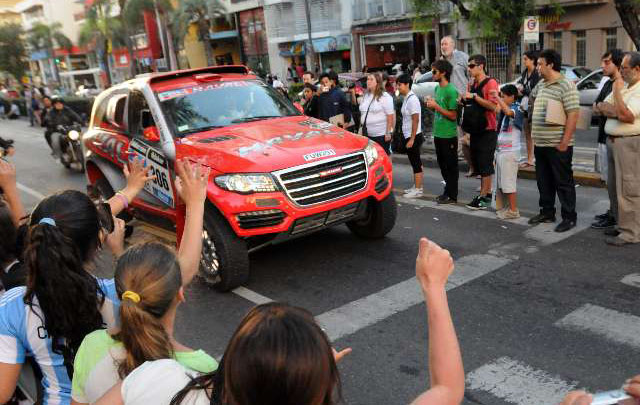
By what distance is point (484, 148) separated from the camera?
7.21 m

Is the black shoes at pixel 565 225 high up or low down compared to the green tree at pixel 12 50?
down

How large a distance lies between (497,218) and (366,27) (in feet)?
103

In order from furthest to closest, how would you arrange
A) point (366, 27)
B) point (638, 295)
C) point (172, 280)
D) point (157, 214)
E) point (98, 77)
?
point (98, 77), point (366, 27), point (157, 214), point (638, 295), point (172, 280)

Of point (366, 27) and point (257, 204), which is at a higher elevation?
point (366, 27)

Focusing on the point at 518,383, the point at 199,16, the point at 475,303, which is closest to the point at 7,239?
the point at 518,383

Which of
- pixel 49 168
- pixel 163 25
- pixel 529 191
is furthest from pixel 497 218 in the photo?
pixel 163 25

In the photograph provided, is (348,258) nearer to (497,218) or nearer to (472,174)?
(497,218)

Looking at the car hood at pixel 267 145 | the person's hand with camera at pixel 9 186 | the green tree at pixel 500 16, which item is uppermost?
the green tree at pixel 500 16

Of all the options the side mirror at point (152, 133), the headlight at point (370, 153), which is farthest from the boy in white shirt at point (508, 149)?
the side mirror at point (152, 133)

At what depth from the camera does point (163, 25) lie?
51625 millimetres

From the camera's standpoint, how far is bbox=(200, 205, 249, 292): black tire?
209 inches

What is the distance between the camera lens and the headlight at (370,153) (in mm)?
5851

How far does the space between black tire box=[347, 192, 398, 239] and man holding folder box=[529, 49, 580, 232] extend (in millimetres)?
1623

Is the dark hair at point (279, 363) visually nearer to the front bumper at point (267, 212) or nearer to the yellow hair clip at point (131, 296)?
the yellow hair clip at point (131, 296)
